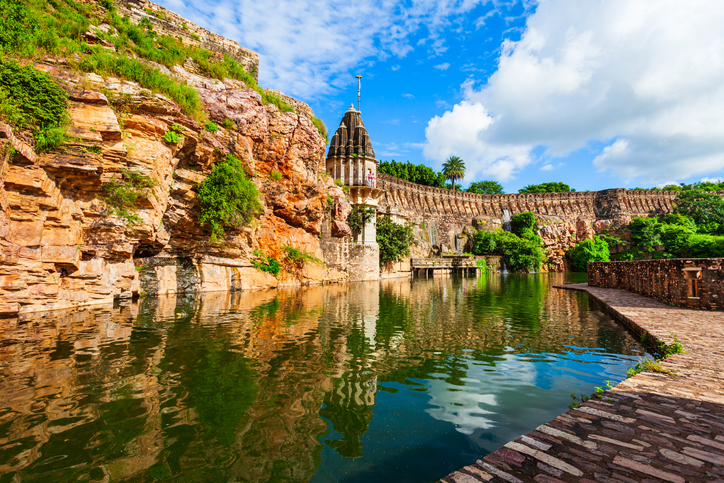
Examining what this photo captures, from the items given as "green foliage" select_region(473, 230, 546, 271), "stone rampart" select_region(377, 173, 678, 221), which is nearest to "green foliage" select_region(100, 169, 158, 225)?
"stone rampart" select_region(377, 173, 678, 221)

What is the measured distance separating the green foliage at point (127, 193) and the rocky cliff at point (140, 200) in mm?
184

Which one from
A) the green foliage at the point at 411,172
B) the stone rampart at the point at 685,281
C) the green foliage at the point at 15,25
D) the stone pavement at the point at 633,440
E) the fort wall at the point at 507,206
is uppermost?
the green foliage at the point at 411,172

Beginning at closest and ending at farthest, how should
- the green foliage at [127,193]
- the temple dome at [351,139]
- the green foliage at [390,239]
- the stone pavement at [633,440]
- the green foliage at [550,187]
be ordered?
1. the stone pavement at [633,440]
2. the green foliage at [127,193]
3. the temple dome at [351,139]
4. the green foliage at [390,239]
5. the green foliage at [550,187]

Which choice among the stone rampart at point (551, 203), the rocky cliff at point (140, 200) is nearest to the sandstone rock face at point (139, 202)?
the rocky cliff at point (140, 200)

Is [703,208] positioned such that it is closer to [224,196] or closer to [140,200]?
→ [224,196]

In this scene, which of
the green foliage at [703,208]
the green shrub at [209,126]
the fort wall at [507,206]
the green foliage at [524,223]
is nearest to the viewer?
the green shrub at [209,126]

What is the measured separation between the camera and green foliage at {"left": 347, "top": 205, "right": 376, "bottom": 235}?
33281 mm

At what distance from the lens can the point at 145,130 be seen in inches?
559

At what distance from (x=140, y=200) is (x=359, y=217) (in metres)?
21.4

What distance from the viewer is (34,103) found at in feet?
Result: 35.4

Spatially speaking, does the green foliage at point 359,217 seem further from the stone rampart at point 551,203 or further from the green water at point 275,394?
the stone rampart at point 551,203

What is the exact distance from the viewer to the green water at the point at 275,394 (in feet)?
11.0

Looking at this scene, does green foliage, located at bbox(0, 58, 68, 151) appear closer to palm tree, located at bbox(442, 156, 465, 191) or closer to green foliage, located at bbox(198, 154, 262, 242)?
green foliage, located at bbox(198, 154, 262, 242)

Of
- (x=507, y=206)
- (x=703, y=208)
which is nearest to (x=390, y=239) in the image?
(x=507, y=206)
